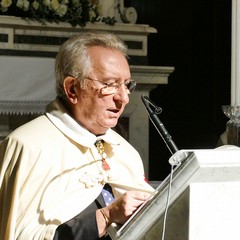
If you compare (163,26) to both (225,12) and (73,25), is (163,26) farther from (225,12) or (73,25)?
(73,25)

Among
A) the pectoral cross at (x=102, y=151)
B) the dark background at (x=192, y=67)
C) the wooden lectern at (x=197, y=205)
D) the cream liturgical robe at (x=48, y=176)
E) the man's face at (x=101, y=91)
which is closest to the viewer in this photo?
the wooden lectern at (x=197, y=205)

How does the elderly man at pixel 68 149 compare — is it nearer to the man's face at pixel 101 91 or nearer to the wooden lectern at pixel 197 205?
the man's face at pixel 101 91

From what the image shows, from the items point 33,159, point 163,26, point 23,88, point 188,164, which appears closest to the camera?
point 188,164

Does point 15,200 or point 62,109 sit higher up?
point 62,109

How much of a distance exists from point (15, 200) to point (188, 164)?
2.72ft

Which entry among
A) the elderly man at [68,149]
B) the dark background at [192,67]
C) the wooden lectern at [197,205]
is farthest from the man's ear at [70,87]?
the dark background at [192,67]

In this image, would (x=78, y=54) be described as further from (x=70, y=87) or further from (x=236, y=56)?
(x=236, y=56)

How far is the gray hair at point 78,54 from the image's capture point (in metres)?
2.35

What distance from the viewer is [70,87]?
93.9 inches

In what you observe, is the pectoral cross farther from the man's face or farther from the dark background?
the dark background

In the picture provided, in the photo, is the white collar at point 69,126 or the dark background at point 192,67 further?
the dark background at point 192,67

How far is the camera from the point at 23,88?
19.1ft

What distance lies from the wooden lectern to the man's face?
0.66 meters

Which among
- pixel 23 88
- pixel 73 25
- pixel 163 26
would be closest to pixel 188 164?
pixel 23 88
